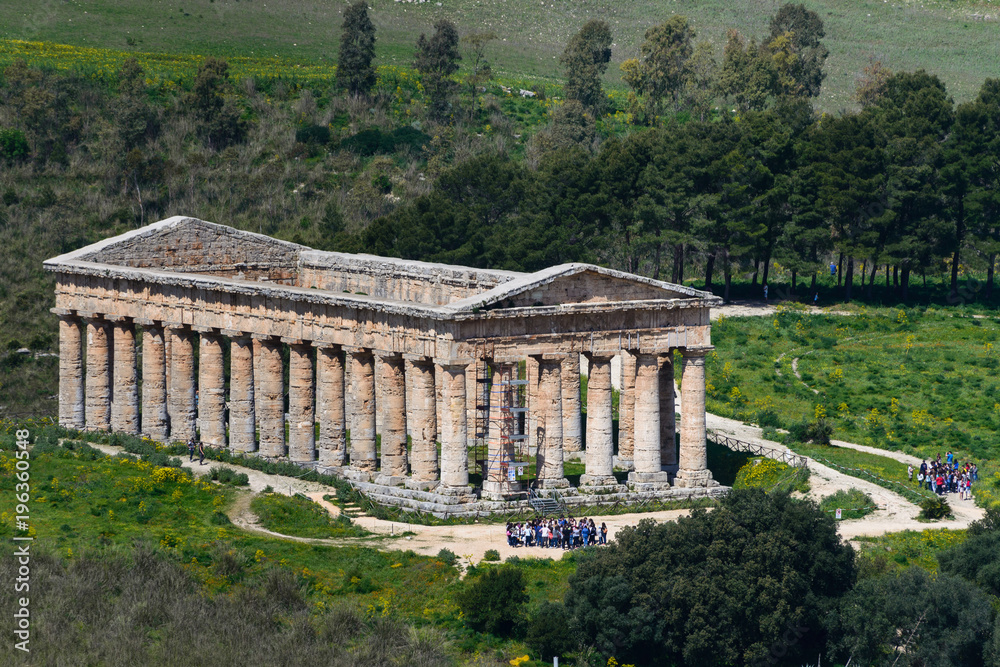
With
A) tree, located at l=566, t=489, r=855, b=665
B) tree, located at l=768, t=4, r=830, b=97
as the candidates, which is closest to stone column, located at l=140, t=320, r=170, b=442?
tree, located at l=566, t=489, r=855, b=665

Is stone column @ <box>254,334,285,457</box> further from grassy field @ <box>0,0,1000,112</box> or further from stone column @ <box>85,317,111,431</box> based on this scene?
grassy field @ <box>0,0,1000,112</box>

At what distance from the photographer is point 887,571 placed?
190 ft

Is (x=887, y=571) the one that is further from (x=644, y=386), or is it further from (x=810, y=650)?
(x=644, y=386)

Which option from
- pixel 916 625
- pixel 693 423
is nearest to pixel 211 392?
pixel 693 423

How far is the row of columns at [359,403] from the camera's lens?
65.4 m

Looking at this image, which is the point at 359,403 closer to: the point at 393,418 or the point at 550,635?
the point at 393,418

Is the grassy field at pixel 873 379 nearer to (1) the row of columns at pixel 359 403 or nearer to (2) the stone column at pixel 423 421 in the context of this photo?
(1) the row of columns at pixel 359 403

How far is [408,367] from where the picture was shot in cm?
6619

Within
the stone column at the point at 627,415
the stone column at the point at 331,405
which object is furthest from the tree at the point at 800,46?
the stone column at the point at 331,405

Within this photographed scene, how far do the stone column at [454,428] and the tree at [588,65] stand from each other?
292 feet

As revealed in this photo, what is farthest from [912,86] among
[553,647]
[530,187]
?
[553,647]

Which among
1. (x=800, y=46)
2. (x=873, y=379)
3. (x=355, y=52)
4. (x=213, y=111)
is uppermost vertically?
(x=800, y=46)

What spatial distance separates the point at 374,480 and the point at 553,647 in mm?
18712

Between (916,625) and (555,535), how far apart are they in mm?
14106
